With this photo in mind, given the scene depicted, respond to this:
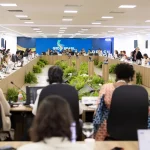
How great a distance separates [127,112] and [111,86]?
1.28 ft

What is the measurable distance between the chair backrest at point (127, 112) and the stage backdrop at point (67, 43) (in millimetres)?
37877

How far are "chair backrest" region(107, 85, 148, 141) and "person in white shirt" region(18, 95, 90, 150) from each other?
5.90ft

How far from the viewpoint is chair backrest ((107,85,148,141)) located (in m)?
3.54

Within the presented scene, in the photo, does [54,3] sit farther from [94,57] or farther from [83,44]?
[83,44]

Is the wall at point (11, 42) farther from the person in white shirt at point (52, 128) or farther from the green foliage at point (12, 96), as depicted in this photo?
the person in white shirt at point (52, 128)

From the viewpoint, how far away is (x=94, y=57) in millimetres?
27516

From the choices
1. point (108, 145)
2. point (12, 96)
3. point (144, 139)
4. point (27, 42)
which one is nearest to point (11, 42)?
point (27, 42)

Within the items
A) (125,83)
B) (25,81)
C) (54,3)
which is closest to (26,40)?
(25,81)

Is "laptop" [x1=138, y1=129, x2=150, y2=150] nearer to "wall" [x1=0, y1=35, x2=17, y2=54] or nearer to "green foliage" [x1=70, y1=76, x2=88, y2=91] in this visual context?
"green foliage" [x1=70, y1=76, x2=88, y2=91]

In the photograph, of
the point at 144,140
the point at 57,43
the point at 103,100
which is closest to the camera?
the point at 144,140

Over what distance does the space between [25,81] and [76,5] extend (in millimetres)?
3829

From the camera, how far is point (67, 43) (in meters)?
41.7

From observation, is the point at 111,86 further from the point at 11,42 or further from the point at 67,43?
the point at 67,43

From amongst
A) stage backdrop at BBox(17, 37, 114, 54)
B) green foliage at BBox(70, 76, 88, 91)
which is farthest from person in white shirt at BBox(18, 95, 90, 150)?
stage backdrop at BBox(17, 37, 114, 54)
